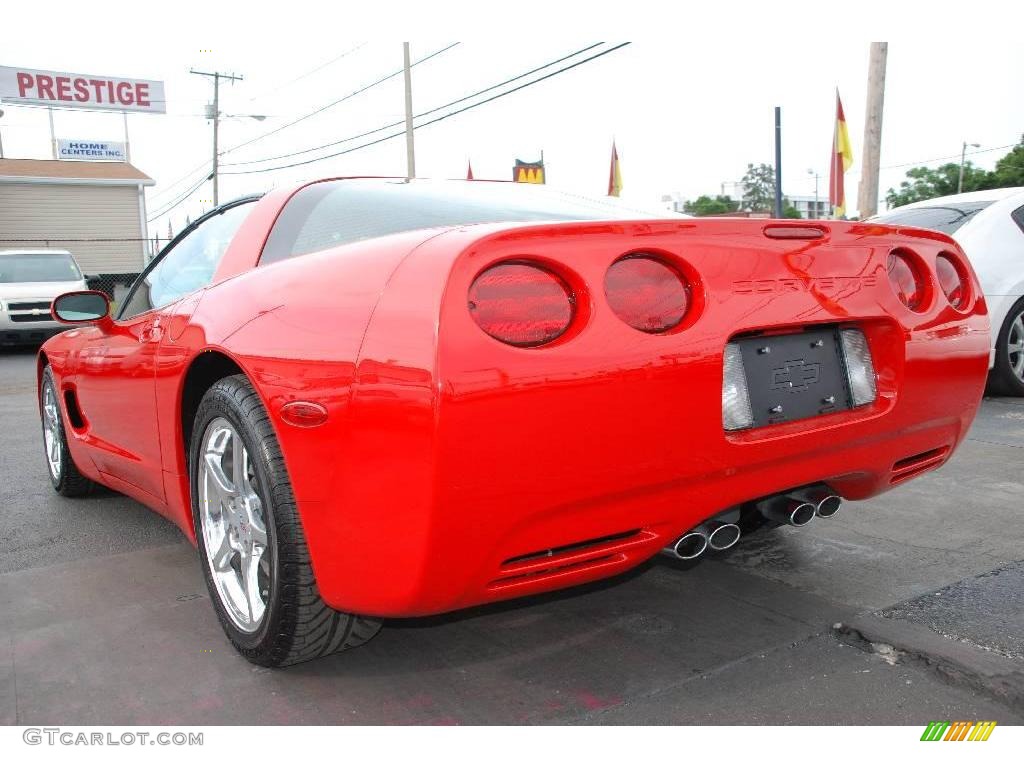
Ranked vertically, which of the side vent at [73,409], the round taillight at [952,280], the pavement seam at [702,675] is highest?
the round taillight at [952,280]

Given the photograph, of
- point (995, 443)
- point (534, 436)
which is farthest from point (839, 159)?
point (534, 436)

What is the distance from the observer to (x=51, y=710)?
2.24 meters

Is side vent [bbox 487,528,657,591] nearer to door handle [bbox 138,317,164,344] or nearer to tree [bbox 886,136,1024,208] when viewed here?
door handle [bbox 138,317,164,344]

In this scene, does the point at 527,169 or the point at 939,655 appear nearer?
the point at 939,655

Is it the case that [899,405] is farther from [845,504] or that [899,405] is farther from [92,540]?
[92,540]

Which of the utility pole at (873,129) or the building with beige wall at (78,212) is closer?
the utility pole at (873,129)

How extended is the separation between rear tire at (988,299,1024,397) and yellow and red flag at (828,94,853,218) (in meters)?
9.01

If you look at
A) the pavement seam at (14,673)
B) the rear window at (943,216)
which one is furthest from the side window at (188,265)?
the rear window at (943,216)

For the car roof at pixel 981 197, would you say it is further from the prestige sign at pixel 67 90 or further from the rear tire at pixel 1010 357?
the prestige sign at pixel 67 90

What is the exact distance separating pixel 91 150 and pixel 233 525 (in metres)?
37.5

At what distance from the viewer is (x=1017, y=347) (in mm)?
6543

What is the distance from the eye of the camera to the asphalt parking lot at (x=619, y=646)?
2186 millimetres

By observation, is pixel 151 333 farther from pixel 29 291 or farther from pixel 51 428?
pixel 29 291
